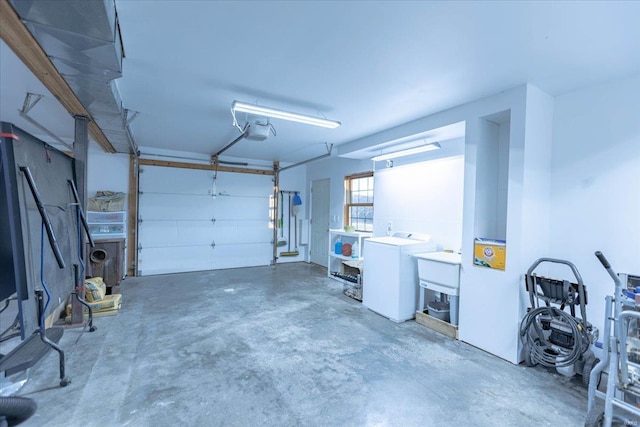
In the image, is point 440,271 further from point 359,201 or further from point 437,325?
point 359,201

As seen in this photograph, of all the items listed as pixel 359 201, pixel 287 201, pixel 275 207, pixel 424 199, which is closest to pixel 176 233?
pixel 275 207

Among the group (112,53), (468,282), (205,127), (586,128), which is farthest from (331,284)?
(112,53)

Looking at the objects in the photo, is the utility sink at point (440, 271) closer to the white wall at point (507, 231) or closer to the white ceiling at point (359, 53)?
the white wall at point (507, 231)

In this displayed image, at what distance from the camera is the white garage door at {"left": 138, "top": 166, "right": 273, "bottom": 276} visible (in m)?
6.30

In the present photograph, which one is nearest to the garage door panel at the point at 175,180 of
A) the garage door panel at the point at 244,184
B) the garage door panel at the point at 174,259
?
the garage door panel at the point at 244,184

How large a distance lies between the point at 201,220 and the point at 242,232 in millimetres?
1015

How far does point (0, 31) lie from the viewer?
5.59 ft

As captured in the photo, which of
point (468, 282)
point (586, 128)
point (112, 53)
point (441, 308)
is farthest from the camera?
point (441, 308)

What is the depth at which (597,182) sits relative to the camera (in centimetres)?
271

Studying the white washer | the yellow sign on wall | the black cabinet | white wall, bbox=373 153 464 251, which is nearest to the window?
white wall, bbox=373 153 464 251

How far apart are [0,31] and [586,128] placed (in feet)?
15.1

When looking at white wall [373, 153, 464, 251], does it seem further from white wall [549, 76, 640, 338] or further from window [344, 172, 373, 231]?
white wall [549, 76, 640, 338]

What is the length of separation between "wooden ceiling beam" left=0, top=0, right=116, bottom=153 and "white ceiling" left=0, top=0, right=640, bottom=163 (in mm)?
338

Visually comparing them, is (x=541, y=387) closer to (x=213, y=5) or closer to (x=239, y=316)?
(x=239, y=316)
